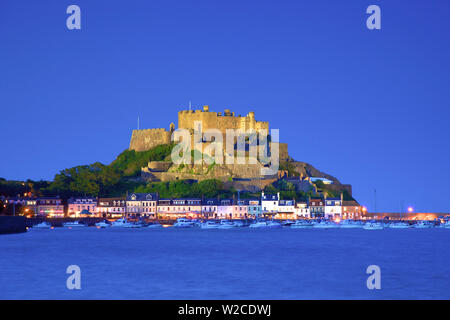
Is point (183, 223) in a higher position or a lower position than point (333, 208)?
lower

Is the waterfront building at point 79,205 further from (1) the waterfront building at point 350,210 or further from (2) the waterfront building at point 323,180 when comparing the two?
(1) the waterfront building at point 350,210

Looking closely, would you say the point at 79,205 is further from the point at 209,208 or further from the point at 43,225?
the point at 209,208

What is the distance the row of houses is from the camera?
84.4m

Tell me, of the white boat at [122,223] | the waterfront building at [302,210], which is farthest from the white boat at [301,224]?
the white boat at [122,223]

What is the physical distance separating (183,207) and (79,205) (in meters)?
14.0

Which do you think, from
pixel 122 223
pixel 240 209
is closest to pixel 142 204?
pixel 122 223

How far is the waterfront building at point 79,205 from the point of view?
88.6 meters

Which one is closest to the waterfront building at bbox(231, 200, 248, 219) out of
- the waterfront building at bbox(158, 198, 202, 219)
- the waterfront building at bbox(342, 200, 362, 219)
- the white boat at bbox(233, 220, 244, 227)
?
the waterfront building at bbox(158, 198, 202, 219)

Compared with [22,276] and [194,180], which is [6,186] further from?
[22,276]

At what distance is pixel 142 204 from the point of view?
279 feet

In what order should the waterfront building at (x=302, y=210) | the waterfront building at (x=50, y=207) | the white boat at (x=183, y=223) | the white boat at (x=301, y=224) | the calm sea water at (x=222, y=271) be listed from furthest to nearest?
the waterfront building at (x=302, y=210) → the waterfront building at (x=50, y=207) → the white boat at (x=301, y=224) → the white boat at (x=183, y=223) → the calm sea water at (x=222, y=271)

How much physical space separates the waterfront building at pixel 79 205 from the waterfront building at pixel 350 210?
3167 centimetres
